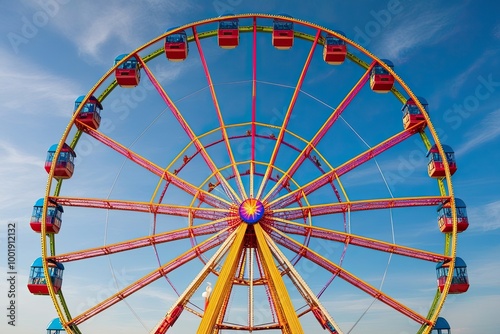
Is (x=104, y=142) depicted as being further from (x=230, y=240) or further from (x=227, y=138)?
(x=230, y=240)

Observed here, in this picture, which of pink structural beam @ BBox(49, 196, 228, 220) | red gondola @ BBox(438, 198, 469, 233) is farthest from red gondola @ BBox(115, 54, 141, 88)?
red gondola @ BBox(438, 198, 469, 233)

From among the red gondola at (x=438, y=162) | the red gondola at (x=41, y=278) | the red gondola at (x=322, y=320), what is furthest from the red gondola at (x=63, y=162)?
the red gondola at (x=438, y=162)

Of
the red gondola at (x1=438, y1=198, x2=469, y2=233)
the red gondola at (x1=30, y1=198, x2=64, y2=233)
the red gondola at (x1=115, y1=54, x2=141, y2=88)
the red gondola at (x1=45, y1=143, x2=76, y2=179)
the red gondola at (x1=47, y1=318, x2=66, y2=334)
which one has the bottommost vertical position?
the red gondola at (x1=47, y1=318, x2=66, y2=334)

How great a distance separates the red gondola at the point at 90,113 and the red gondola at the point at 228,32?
19.7 feet

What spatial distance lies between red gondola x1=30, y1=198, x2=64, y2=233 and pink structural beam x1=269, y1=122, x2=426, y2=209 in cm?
852

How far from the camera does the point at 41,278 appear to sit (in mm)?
19391

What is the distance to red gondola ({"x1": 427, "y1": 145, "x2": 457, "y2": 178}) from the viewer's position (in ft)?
67.1

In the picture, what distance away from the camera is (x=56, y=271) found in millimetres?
19438

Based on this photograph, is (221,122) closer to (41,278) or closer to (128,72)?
(128,72)

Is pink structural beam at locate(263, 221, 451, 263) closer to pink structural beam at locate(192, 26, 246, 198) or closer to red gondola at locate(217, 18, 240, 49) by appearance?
pink structural beam at locate(192, 26, 246, 198)

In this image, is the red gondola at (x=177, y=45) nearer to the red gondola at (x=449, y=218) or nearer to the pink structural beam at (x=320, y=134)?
the pink structural beam at (x=320, y=134)

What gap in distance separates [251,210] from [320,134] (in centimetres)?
464

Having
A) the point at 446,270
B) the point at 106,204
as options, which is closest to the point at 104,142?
the point at 106,204

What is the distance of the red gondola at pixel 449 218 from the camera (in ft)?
64.5
